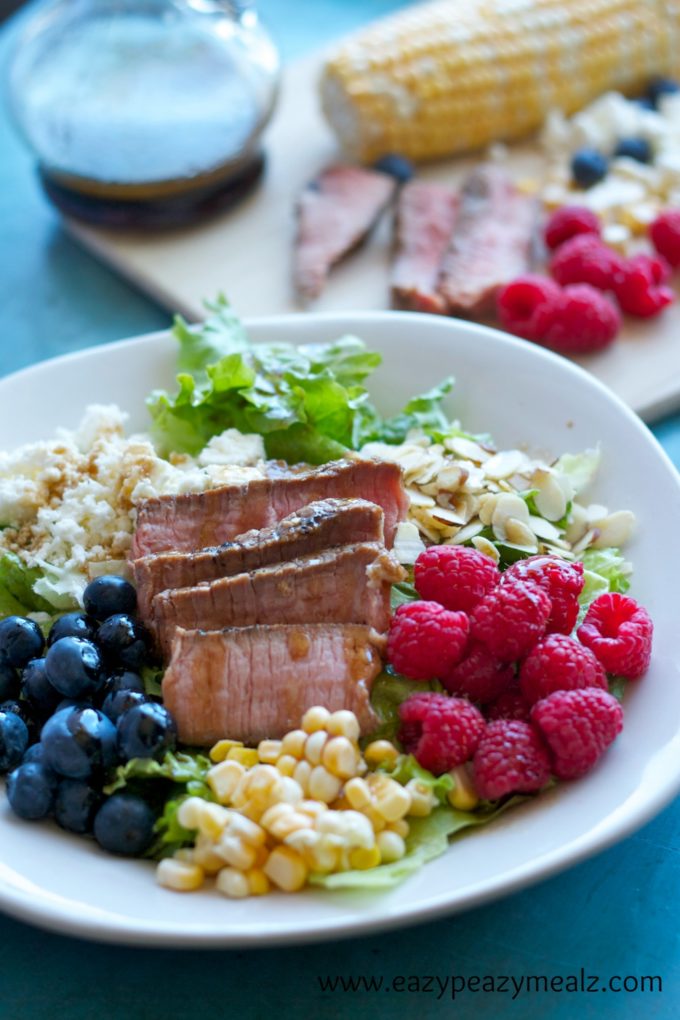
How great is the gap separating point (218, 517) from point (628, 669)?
104 centimetres

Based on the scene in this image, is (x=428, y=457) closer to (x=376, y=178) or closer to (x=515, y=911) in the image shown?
(x=515, y=911)

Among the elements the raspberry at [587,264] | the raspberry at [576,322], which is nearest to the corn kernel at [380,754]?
the raspberry at [576,322]

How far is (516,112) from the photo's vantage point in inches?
185

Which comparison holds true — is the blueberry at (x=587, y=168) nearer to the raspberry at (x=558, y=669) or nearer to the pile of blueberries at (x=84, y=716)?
the raspberry at (x=558, y=669)

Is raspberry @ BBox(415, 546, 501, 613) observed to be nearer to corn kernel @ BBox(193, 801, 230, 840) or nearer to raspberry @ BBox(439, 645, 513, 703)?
raspberry @ BBox(439, 645, 513, 703)

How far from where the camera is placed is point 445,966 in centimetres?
227

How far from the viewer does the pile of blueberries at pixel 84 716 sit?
2.23m

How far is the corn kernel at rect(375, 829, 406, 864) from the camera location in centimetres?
212

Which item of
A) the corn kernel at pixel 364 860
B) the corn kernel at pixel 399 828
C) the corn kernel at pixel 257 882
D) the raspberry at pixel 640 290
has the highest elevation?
the corn kernel at pixel 364 860

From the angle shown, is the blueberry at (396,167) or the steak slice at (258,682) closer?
the steak slice at (258,682)

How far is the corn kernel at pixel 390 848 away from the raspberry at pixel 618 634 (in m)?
0.63

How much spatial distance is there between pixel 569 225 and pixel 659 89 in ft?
3.88

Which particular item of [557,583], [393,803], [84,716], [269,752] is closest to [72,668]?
[84,716]

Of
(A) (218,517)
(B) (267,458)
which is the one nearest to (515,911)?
(A) (218,517)
